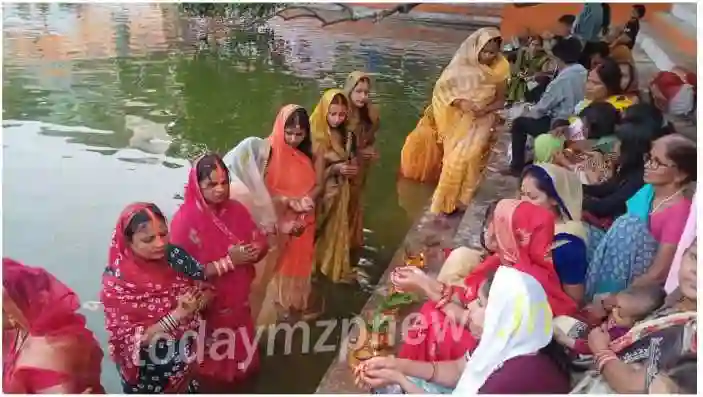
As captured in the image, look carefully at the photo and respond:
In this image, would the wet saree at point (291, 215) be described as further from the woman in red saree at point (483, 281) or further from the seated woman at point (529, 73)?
the seated woman at point (529, 73)

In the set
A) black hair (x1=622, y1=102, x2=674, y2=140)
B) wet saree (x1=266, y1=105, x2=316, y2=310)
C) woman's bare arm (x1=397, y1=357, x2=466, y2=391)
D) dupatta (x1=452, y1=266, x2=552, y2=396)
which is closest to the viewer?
dupatta (x1=452, y1=266, x2=552, y2=396)

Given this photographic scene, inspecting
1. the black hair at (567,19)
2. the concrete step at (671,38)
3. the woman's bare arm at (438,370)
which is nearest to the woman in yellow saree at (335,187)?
the woman's bare arm at (438,370)

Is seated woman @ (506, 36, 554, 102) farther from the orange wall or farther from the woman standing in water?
the woman standing in water

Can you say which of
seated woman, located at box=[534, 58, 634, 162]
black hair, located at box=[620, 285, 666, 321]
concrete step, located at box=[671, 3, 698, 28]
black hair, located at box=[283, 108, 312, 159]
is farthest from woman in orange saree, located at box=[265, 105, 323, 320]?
concrete step, located at box=[671, 3, 698, 28]

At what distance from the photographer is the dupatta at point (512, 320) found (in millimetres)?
1760

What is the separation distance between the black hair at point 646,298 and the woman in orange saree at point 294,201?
82 cm

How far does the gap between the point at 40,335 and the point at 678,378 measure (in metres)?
1.50

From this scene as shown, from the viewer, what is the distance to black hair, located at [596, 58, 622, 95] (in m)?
2.11

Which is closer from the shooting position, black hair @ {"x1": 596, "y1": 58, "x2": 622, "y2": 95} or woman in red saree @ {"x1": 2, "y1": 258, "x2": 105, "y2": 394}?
woman in red saree @ {"x1": 2, "y1": 258, "x2": 105, "y2": 394}

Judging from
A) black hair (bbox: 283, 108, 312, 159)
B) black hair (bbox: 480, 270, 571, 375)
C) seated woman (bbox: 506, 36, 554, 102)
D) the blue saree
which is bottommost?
black hair (bbox: 480, 270, 571, 375)

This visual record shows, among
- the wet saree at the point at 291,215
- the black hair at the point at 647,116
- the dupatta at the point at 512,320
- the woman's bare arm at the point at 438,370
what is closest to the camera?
the dupatta at the point at 512,320

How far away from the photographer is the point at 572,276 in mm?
1950

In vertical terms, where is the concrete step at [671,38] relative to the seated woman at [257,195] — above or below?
above

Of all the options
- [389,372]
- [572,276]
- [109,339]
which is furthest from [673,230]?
[109,339]
